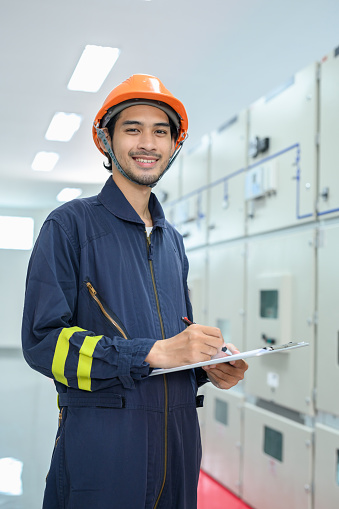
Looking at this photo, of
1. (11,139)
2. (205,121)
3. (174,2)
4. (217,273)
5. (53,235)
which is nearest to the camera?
(53,235)

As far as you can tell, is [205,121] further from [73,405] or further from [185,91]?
[73,405]

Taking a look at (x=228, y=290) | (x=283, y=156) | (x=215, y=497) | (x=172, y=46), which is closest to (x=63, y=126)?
(x=172, y=46)

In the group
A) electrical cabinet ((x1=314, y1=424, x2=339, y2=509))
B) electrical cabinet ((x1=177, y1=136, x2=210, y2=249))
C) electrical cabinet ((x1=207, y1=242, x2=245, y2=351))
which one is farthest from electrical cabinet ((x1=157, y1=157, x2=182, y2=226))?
→ electrical cabinet ((x1=314, y1=424, x2=339, y2=509))

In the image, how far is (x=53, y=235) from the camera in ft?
4.91

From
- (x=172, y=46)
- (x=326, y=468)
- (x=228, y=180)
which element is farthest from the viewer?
(x=228, y=180)

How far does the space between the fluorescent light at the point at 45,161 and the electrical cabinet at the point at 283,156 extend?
9.57 ft

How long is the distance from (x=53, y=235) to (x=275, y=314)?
2.34 m

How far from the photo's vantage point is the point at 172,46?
339cm

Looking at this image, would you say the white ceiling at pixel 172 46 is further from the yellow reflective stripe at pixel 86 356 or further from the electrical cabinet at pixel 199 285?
the yellow reflective stripe at pixel 86 356

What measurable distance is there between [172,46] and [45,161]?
357 centimetres

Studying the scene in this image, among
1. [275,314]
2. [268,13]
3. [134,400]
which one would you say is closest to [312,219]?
[275,314]

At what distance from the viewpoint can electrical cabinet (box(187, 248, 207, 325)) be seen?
4.81 m

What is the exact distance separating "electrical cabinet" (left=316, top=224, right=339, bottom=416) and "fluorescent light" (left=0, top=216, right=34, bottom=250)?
9814 millimetres

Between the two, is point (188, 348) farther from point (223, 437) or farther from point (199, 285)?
point (199, 285)
